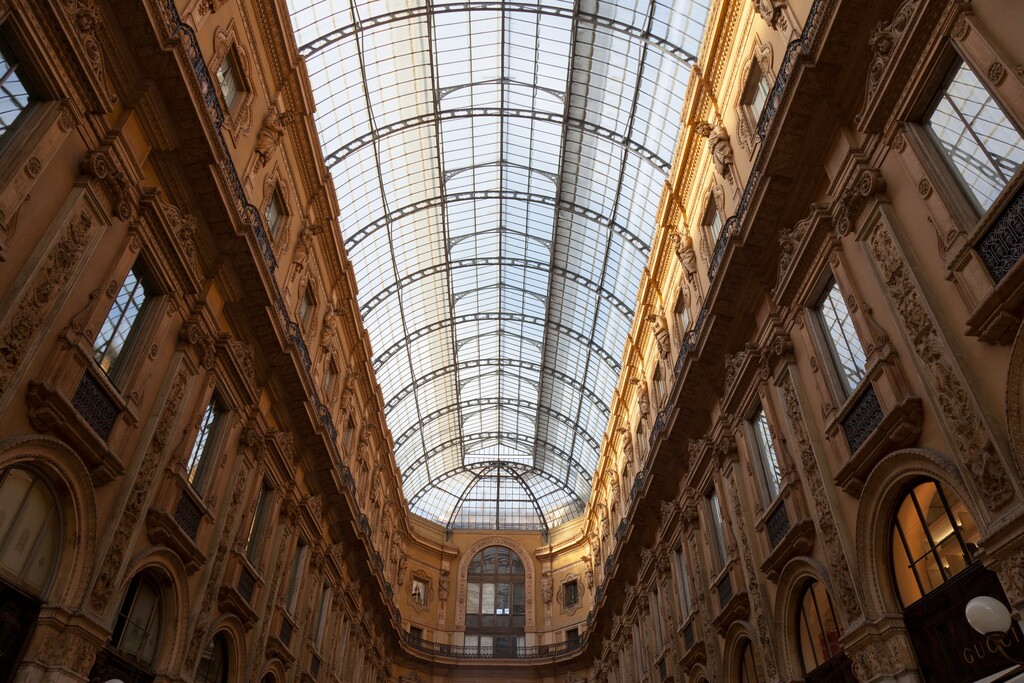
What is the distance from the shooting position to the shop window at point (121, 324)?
37.8ft

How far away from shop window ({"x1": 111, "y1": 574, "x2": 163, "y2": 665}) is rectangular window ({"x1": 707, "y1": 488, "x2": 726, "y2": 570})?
1252 centimetres

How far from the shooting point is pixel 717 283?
621 inches

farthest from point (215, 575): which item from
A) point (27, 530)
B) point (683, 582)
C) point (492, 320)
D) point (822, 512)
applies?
point (492, 320)

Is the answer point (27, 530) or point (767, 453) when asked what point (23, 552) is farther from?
point (767, 453)

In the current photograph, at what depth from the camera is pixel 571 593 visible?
43.3m

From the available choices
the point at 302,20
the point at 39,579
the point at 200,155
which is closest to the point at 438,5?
the point at 302,20

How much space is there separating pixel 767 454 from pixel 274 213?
531 inches

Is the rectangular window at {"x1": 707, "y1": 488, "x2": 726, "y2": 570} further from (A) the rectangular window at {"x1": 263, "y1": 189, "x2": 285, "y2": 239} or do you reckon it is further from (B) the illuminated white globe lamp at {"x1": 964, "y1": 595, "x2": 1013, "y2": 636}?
(A) the rectangular window at {"x1": 263, "y1": 189, "x2": 285, "y2": 239}

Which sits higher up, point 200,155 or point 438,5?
point 438,5

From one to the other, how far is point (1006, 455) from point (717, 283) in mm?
8469

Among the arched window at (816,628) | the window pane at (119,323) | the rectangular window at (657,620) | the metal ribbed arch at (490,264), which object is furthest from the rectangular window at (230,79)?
the rectangular window at (657,620)

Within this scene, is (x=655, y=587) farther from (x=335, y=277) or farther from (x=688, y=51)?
(x=688, y=51)

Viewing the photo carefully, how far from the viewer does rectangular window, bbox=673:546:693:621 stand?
20969 millimetres

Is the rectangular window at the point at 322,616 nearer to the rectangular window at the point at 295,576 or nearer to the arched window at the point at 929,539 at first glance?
the rectangular window at the point at 295,576
